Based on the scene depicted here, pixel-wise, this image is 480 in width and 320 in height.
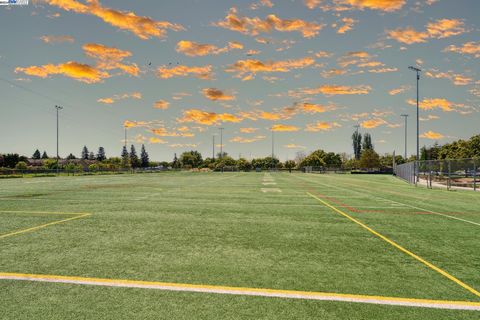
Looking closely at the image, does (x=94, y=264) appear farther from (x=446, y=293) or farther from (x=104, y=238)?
(x=446, y=293)

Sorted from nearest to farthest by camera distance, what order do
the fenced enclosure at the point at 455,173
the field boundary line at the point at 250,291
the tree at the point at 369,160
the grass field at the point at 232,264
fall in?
the grass field at the point at 232,264 → the field boundary line at the point at 250,291 → the fenced enclosure at the point at 455,173 → the tree at the point at 369,160

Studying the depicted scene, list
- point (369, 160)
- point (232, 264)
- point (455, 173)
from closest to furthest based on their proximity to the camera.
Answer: point (232, 264)
point (455, 173)
point (369, 160)

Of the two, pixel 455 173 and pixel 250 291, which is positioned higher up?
pixel 455 173

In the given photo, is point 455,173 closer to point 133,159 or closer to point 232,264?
point 232,264

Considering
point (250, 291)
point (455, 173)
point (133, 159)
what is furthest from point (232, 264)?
point (133, 159)

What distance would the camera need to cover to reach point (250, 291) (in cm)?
382

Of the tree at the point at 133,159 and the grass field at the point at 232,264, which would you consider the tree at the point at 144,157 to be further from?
the grass field at the point at 232,264

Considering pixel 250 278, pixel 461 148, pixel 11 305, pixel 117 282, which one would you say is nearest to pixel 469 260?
pixel 250 278

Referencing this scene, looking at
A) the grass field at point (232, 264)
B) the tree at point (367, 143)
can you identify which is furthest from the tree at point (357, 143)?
the grass field at point (232, 264)

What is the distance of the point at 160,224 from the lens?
8.16 metres

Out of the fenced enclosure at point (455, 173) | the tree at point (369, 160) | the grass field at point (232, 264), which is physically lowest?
the grass field at point (232, 264)

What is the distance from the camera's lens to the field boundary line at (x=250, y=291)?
3.54 metres

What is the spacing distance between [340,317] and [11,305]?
3627 millimetres

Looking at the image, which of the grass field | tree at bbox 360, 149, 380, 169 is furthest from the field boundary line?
tree at bbox 360, 149, 380, 169
